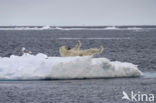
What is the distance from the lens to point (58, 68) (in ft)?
110

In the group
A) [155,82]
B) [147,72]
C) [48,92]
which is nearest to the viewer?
[48,92]

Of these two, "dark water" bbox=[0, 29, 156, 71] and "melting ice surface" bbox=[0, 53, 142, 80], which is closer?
"melting ice surface" bbox=[0, 53, 142, 80]

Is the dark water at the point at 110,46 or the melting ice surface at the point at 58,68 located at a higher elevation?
the melting ice surface at the point at 58,68

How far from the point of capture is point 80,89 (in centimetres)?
3112

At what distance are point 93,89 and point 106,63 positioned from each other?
10.4 ft

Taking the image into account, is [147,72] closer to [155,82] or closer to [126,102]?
[155,82]

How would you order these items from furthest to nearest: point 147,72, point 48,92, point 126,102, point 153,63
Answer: point 153,63, point 147,72, point 48,92, point 126,102

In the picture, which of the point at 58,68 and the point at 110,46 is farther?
the point at 110,46

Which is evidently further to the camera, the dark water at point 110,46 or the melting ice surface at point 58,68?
the dark water at point 110,46

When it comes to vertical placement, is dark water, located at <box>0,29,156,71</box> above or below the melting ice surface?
below

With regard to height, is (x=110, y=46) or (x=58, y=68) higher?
(x=58, y=68)

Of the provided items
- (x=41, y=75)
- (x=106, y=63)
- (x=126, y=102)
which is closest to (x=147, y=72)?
(x=106, y=63)

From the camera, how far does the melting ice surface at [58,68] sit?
110 ft

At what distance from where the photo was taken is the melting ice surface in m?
33.6
